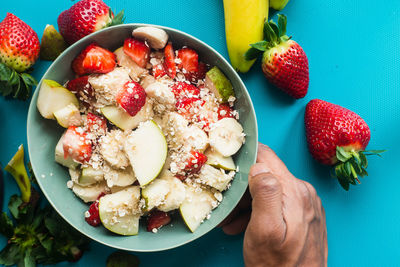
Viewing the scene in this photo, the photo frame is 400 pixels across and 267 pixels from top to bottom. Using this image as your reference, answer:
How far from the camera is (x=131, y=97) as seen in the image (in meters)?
0.98

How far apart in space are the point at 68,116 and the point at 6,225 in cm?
44

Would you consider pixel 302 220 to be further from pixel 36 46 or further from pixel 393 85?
pixel 36 46

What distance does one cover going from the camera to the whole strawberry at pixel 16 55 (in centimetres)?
108

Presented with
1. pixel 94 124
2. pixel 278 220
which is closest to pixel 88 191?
pixel 94 124

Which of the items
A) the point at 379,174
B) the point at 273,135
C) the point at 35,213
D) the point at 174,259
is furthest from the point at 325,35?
the point at 35,213

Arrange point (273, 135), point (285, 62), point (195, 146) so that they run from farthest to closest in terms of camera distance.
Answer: point (273, 135)
point (285, 62)
point (195, 146)

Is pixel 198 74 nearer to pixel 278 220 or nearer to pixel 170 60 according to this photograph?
pixel 170 60

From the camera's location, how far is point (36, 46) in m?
1.14

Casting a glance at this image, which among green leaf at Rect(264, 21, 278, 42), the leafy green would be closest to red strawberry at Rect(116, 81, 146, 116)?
the leafy green

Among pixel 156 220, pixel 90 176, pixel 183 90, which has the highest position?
pixel 183 90

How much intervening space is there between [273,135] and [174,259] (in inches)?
20.8

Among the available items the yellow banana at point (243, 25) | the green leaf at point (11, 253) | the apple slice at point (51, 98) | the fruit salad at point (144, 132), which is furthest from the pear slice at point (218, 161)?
the green leaf at point (11, 253)

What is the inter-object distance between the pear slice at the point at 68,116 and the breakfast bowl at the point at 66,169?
7cm

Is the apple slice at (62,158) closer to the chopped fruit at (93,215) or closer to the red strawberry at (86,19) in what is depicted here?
the chopped fruit at (93,215)
